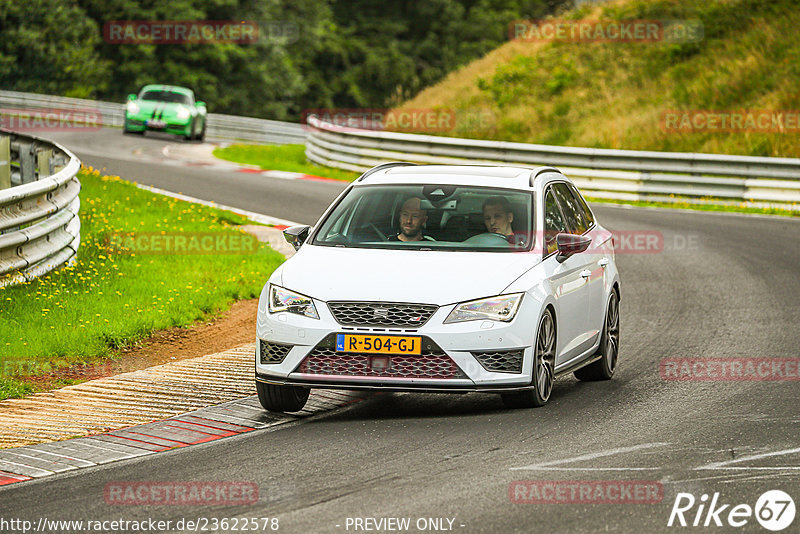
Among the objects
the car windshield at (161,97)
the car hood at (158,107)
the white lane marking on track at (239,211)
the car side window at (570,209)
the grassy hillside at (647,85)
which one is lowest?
the car hood at (158,107)

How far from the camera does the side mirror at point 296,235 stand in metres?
9.35

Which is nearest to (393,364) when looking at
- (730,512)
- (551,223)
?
(551,223)

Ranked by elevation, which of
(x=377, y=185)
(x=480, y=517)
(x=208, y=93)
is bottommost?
(x=208, y=93)

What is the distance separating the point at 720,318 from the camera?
12992mm

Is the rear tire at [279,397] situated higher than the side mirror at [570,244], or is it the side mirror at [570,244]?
the side mirror at [570,244]

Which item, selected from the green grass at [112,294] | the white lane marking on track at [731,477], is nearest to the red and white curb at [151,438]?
the green grass at [112,294]

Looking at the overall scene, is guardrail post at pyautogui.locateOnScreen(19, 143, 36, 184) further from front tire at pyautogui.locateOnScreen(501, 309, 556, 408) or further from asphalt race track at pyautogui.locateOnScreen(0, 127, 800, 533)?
front tire at pyautogui.locateOnScreen(501, 309, 556, 408)

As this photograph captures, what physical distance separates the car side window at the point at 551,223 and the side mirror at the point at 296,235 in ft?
5.85

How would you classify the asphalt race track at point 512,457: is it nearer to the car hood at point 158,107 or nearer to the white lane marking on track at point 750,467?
the white lane marking on track at point 750,467

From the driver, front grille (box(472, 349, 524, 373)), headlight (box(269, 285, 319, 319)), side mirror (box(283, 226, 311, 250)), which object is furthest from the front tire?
side mirror (box(283, 226, 311, 250))

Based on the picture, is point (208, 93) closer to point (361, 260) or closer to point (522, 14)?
point (522, 14)

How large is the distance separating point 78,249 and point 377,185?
5719 mm

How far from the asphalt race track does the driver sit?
117cm

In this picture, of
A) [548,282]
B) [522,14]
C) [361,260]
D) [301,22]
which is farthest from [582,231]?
[522,14]
